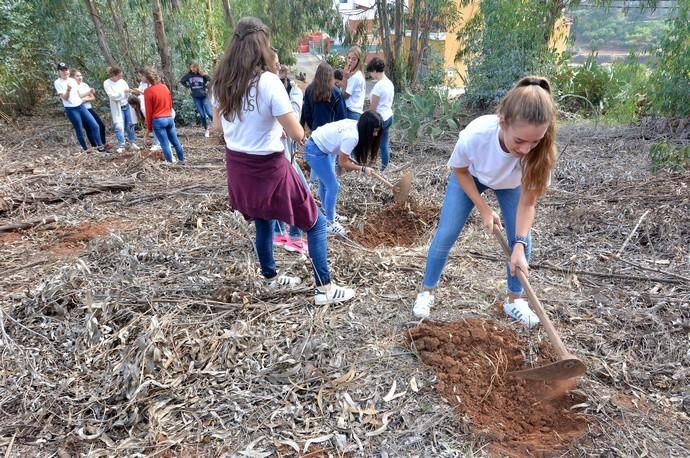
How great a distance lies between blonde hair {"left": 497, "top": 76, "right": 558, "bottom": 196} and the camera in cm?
183

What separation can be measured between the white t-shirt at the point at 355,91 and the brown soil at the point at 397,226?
1819 millimetres

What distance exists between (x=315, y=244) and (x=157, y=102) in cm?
446

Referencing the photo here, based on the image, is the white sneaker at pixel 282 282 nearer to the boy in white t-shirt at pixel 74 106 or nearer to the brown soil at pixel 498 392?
the brown soil at pixel 498 392

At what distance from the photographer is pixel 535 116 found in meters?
1.82

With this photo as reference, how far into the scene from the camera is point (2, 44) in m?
9.47

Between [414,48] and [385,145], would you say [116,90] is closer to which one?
[385,145]

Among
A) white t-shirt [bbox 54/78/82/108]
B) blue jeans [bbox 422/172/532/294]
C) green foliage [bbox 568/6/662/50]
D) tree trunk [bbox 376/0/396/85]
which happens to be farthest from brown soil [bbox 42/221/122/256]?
tree trunk [bbox 376/0/396/85]

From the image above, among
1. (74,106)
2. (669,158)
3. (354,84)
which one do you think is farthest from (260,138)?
(74,106)

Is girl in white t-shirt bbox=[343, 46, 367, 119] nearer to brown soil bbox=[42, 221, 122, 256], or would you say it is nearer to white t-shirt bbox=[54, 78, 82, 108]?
brown soil bbox=[42, 221, 122, 256]

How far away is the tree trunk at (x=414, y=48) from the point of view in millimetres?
11617

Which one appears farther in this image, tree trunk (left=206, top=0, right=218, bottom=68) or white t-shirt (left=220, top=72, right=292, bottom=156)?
tree trunk (left=206, top=0, right=218, bottom=68)

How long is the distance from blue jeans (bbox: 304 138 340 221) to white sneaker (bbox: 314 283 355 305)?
124 cm

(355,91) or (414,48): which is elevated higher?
(355,91)

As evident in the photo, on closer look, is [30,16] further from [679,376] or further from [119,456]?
[679,376]
